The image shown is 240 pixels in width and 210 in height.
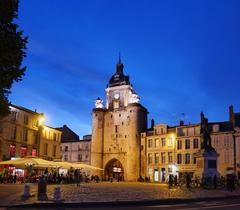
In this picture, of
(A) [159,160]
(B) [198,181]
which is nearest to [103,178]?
(A) [159,160]

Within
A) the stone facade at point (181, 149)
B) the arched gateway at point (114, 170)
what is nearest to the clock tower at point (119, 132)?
the arched gateway at point (114, 170)

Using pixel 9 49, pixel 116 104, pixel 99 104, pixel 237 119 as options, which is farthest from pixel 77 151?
pixel 9 49

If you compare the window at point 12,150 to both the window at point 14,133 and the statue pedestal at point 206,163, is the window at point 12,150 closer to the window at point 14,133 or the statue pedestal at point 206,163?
the window at point 14,133

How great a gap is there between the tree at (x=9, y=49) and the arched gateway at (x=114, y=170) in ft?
208

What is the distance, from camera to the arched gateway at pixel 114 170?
79287mm

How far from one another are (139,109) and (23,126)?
2996 centimetres

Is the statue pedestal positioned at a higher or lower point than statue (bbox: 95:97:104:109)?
lower

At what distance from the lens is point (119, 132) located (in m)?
81.3

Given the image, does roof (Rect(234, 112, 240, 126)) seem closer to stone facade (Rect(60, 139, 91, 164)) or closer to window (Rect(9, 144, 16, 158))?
window (Rect(9, 144, 16, 158))

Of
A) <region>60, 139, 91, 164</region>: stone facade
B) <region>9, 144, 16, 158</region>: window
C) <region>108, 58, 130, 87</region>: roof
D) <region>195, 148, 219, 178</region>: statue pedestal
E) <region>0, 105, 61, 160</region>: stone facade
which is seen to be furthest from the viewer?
<region>108, 58, 130, 87</region>: roof

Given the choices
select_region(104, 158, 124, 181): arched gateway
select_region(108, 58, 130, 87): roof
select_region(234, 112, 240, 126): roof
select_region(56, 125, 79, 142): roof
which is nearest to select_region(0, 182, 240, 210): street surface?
select_region(234, 112, 240, 126): roof

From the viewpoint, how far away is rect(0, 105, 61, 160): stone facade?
50656 millimetres

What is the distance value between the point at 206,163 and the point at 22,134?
32058 millimetres

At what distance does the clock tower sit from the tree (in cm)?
6034
